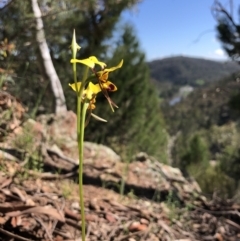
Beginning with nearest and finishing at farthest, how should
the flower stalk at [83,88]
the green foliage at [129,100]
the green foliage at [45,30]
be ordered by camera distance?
the flower stalk at [83,88] < the green foliage at [45,30] < the green foliage at [129,100]

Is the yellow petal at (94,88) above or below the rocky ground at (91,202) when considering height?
above

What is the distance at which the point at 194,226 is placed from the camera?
2264 mm

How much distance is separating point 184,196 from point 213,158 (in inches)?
2654

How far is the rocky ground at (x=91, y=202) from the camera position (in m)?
1.73

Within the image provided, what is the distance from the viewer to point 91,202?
2182mm

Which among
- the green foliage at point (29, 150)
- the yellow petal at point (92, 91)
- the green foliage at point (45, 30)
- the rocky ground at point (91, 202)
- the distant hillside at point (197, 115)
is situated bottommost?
the rocky ground at point (91, 202)

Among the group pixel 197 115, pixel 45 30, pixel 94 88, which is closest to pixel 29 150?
pixel 94 88

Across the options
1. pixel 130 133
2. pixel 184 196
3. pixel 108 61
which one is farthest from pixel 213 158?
pixel 184 196

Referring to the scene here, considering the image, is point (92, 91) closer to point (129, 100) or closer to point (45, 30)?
point (45, 30)

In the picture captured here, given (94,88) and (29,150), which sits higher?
(94,88)

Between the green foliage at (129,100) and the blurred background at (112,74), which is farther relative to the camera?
the green foliage at (129,100)

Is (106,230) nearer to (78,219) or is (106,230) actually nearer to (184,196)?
(78,219)

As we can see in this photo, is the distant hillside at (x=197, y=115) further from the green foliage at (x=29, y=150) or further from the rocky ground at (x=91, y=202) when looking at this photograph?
the green foliage at (x=29, y=150)

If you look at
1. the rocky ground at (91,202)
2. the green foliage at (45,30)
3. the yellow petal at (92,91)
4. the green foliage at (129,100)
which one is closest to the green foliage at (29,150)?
the rocky ground at (91,202)
